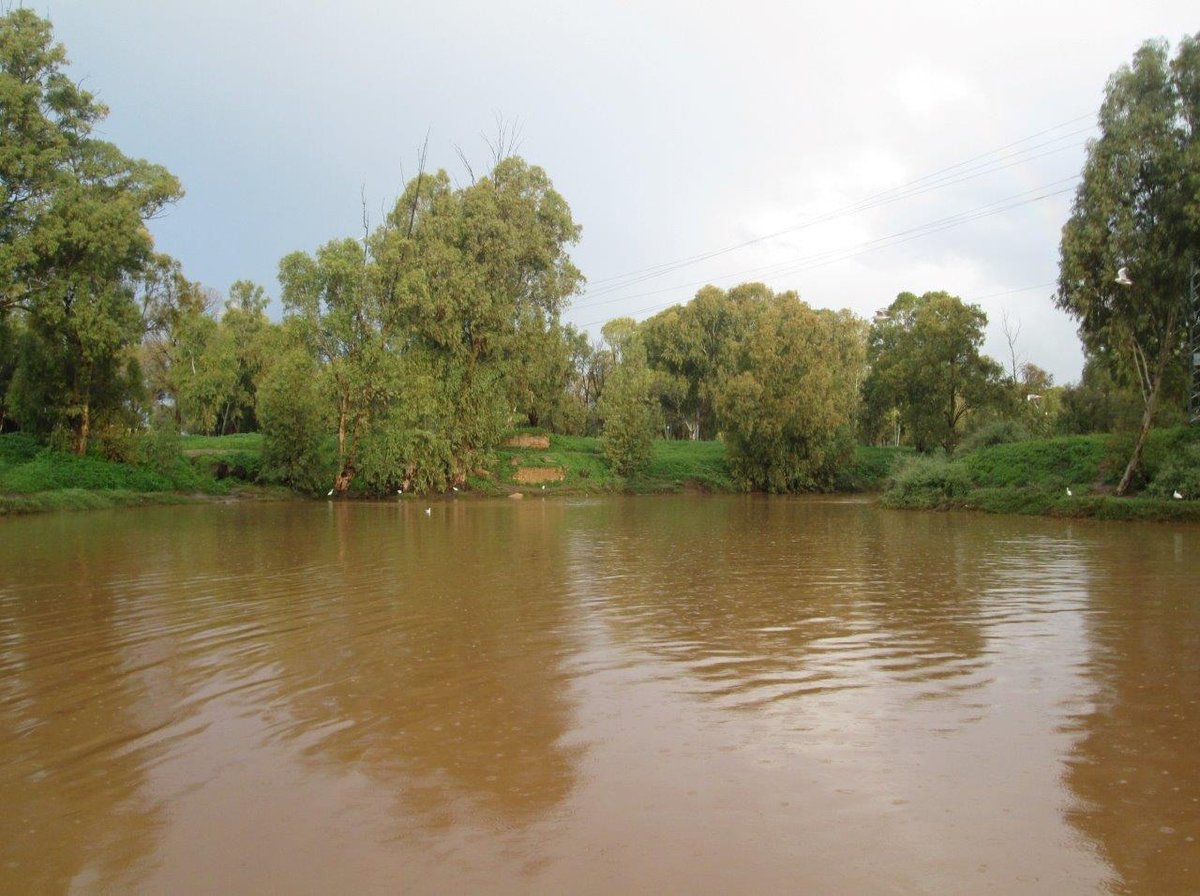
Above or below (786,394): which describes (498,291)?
above

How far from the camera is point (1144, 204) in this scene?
27.0m

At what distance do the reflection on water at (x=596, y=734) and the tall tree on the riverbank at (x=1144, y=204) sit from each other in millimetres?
17349

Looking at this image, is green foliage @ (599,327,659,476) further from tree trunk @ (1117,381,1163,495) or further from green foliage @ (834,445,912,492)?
tree trunk @ (1117,381,1163,495)

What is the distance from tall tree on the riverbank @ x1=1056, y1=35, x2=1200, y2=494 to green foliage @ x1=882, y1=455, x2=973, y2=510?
20.7 ft

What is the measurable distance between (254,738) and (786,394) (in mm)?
48124

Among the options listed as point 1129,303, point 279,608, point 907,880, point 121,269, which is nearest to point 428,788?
point 907,880

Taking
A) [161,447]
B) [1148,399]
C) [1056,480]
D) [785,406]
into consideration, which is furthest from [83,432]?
[1148,399]

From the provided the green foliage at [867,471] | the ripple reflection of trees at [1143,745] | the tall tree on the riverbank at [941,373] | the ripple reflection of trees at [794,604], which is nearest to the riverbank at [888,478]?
the ripple reflection of trees at [794,604]

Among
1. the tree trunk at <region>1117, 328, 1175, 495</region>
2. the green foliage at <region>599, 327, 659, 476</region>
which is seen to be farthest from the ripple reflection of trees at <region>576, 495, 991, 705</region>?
the green foliage at <region>599, 327, 659, 476</region>

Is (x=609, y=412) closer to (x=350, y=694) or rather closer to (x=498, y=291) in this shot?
(x=498, y=291)

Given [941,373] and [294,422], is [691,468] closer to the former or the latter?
[941,373]

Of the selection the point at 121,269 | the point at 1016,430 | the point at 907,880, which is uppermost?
the point at 121,269

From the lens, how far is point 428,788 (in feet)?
16.6

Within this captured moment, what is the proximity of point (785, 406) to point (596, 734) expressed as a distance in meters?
46.6
